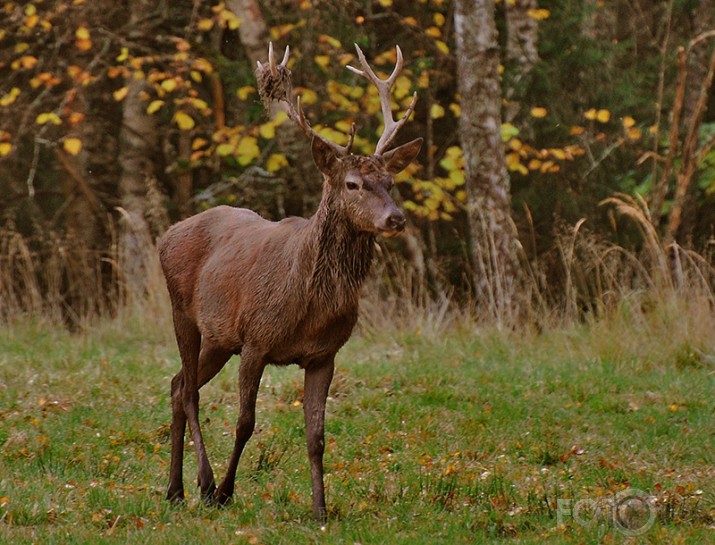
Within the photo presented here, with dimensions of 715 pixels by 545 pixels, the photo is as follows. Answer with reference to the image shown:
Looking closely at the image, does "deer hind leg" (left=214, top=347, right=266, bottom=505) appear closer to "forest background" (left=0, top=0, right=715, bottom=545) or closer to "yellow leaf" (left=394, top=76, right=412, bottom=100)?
"forest background" (left=0, top=0, right=715, bottom=545)

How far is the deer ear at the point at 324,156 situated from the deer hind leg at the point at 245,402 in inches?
39.9

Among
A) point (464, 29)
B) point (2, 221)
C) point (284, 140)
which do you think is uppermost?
point (464, 29)

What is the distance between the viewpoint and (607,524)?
5.48m

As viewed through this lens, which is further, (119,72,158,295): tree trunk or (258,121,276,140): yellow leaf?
(119,72,158,295): tree trunk

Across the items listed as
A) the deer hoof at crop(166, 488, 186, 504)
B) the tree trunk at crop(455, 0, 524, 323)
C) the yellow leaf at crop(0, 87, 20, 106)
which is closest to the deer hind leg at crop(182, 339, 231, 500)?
the deer hoof at crop(166, 488, 186, 504)

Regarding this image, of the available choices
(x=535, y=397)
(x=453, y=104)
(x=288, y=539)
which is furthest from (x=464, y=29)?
(x=288, y=539)

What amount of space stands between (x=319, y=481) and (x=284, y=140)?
27.8ft

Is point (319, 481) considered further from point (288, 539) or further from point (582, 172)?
point (582, 172)

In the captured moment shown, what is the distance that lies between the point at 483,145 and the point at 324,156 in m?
6.89

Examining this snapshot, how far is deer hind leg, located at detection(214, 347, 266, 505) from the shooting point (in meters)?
5.81

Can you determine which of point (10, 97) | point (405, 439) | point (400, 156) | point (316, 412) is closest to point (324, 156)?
point (400, 156)

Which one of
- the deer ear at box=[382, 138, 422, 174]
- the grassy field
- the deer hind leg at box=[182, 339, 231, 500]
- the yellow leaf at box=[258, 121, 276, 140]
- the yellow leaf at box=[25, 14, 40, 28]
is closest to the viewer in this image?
the grassy field

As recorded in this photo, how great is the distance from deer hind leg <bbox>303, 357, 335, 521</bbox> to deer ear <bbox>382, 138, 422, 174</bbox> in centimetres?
107

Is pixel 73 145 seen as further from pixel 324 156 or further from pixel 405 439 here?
pixel 324 156
